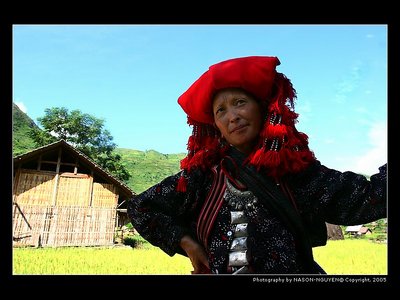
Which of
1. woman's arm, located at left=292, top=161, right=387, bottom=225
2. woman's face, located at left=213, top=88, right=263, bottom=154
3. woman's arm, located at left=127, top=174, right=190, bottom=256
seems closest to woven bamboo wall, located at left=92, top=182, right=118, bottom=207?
woman's arm, located at left=127, top=174, right=190, bottom=256

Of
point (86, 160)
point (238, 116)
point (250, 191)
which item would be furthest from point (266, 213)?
point (86, 160)

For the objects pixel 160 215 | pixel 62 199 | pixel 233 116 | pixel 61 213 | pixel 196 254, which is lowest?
pixel 61 213

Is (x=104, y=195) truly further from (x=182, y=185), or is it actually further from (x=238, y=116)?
(x=238, y=116)

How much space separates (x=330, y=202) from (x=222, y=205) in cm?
43

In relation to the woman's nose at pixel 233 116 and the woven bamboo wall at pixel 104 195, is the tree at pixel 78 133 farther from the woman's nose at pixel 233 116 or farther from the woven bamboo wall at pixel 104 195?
the woman's nose at pixel 233 116

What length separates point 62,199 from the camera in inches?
351

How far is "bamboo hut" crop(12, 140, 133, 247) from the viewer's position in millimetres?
8570

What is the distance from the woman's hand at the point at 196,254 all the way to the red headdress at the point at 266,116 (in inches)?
9.3

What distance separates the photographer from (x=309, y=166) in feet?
4.51

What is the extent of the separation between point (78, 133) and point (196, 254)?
321 inches

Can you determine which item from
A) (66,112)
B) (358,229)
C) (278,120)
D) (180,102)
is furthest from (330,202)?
(66,112)

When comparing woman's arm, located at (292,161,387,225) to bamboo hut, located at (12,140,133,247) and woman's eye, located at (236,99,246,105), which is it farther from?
bamboo hut, located at (12,140,133,247)

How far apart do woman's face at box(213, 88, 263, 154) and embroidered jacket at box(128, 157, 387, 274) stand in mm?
202
